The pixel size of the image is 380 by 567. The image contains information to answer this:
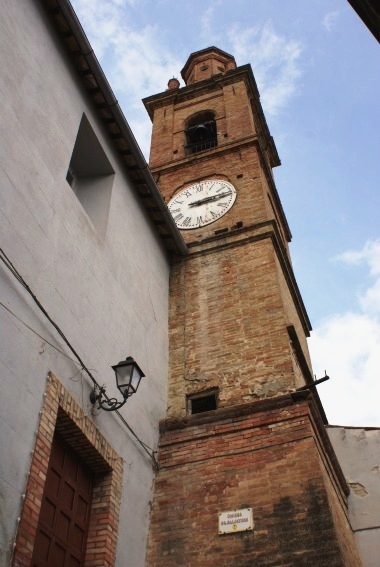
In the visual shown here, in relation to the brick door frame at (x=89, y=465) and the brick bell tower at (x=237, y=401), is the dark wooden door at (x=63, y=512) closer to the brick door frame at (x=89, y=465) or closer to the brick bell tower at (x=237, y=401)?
the brick door frame at (x=89, y=465)

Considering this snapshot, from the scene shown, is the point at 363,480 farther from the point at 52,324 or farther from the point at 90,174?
the point at 90,174

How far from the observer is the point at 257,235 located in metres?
10.7

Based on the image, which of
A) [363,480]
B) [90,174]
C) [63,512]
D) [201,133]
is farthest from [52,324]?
[201,133]

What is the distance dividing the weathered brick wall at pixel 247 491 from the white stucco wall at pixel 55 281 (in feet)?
1.07

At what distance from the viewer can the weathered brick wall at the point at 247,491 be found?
264 inches

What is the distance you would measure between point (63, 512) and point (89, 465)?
28.9 inches

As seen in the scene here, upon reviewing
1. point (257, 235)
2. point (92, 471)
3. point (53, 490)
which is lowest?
point (53, 490)

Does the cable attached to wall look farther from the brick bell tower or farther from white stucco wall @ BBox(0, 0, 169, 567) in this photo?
the brick bell tower

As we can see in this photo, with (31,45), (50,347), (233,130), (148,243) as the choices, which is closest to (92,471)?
(50,347)

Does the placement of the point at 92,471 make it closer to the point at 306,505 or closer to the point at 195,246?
the point at 306,505

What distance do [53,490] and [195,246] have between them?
19.9 ft

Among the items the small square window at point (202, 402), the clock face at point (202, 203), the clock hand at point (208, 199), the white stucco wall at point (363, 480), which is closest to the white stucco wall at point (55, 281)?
the small square window at point (202, 402)

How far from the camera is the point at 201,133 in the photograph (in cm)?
1529

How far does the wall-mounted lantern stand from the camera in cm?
649
